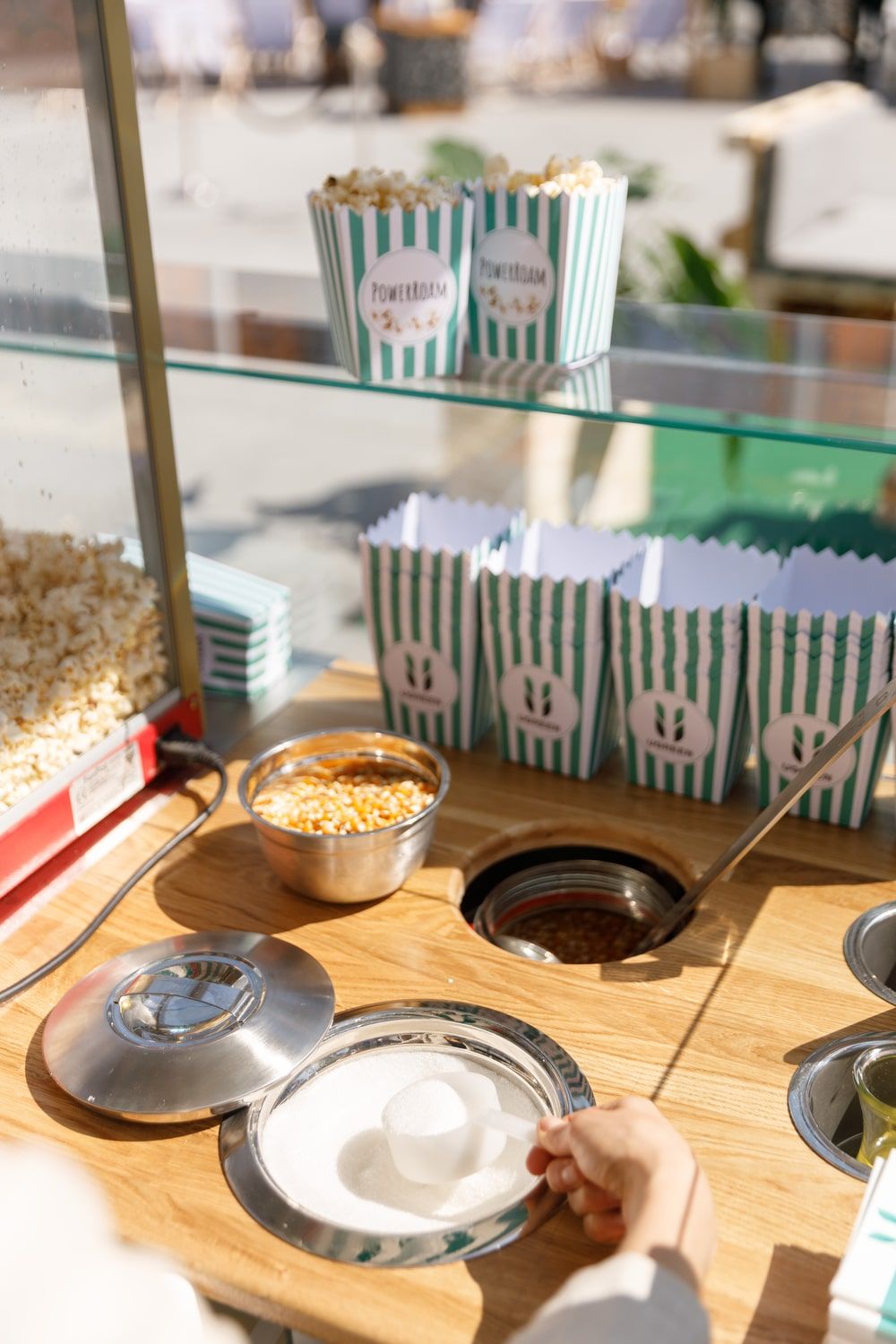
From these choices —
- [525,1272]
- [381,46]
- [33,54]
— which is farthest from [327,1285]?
[381,46]

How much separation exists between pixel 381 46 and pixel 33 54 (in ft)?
33.3

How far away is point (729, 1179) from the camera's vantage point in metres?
0.80

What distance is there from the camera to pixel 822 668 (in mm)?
1090

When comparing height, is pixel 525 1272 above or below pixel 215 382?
above

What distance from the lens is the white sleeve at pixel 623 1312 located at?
24.8 inches

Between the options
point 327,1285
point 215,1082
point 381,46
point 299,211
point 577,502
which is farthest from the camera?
point 381,46

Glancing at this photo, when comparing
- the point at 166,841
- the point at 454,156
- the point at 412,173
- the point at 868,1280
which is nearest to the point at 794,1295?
the point at 868,1280

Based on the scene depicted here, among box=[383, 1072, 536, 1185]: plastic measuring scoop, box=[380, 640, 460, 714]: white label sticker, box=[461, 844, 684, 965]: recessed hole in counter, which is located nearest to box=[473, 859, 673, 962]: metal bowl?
box=[461, 844, 684, 965]: recessed hole in counter

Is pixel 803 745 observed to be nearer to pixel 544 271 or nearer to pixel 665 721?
pixel 665 721

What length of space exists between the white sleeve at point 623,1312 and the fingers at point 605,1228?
86 millimetres

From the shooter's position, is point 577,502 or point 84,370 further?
point 577,502

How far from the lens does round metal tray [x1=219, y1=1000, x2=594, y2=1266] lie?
77 centimetres

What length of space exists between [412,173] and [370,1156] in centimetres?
502

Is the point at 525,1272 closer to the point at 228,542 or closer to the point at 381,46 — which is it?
the point at 228,542
